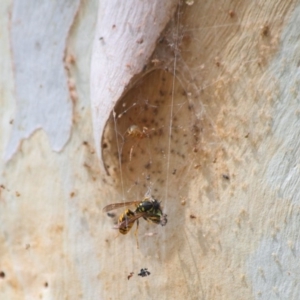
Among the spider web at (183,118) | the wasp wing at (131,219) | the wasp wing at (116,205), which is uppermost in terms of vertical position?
the spider web at (183,118)

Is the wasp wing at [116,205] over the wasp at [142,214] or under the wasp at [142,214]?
over

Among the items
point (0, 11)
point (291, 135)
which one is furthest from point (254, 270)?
point (0, 11)

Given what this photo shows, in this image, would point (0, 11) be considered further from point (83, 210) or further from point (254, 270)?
point (254, 270)

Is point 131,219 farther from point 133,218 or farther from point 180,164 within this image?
point 180,164

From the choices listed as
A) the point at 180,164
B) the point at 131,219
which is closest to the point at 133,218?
the point at 131,219

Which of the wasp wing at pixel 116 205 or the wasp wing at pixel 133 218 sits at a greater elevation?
the wasp wing at pixel 116 205

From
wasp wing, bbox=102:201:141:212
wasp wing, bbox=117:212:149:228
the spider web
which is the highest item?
the spider web

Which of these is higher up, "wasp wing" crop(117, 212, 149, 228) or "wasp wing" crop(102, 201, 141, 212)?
"wasp wing" crop(102, 201, 141, 212)

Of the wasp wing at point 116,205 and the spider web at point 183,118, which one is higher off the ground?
the spider web at point 183,118
